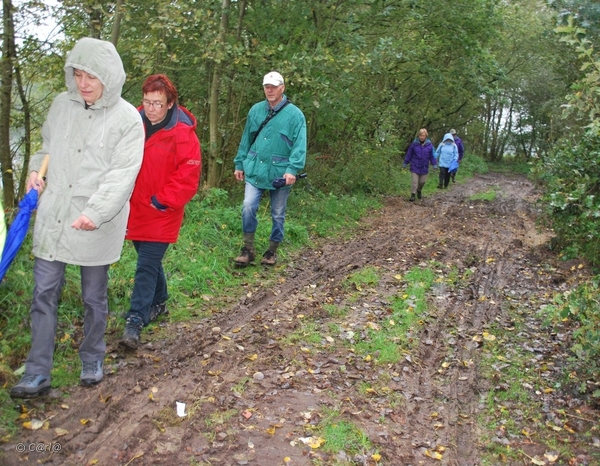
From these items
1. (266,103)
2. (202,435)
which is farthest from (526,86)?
(202,435)

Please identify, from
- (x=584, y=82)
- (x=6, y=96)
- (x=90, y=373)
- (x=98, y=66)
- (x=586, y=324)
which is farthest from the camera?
(x=6, y=96)

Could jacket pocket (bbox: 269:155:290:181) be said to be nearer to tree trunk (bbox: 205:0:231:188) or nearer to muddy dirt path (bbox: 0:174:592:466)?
muddy dirt path (bbox: 0:174:592:466)

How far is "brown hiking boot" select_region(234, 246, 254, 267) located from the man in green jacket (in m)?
0.01

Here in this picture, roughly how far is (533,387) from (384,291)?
2.51 metres

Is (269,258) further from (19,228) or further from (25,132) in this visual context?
A: (19,228)

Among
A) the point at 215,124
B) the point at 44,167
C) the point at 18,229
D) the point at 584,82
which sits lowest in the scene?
the point at 18,229

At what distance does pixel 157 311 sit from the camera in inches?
220

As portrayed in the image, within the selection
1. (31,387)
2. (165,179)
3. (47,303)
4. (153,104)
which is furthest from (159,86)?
(31,387)

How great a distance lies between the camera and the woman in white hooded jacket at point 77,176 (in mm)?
3844

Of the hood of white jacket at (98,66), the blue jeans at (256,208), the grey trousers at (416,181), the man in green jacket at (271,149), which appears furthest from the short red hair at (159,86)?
the grey trousers at (416,181)

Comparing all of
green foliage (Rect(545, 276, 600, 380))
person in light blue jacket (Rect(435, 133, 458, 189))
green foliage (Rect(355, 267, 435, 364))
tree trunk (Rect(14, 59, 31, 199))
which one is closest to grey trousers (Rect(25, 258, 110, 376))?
green foliage (Rect(355, 267, 435, 364))

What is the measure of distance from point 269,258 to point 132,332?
3101 millimetres

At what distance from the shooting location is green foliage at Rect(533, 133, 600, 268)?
27.5 ft

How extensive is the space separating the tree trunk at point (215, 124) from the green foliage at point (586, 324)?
6281mm
